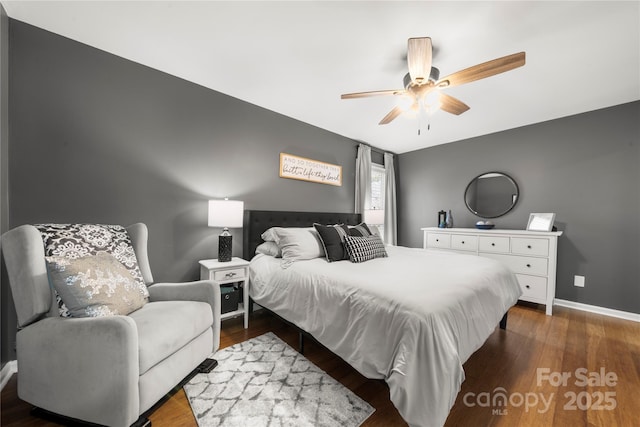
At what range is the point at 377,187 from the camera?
4605 millimetres

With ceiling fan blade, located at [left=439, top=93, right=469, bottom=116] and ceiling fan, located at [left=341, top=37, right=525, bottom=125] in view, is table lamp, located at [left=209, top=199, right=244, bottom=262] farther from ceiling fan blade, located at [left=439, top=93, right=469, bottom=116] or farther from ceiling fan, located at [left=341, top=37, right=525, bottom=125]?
ceiling fan blade, located at [left=439, top=93, right=469, bottom=116]

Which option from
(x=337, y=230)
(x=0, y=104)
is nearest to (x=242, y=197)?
(x=337, y=230)

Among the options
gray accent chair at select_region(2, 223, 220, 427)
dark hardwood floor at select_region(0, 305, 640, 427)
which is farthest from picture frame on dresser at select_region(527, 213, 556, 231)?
gray accent chair at select_region(2, 223, 220, 427)

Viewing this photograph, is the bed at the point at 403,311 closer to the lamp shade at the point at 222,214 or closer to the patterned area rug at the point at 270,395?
the patterned area rug at the point at 270,395

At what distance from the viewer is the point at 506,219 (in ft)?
11.8

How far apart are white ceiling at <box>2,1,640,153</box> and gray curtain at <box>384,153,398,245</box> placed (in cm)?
199

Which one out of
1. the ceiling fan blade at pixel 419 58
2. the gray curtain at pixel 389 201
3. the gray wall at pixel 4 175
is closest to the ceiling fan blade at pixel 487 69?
the ceiling fan blade at pixel 419 58

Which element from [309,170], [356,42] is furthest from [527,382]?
[309,170]

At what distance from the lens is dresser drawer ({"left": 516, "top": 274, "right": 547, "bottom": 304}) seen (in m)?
2.90

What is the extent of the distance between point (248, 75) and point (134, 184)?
56.9 inches

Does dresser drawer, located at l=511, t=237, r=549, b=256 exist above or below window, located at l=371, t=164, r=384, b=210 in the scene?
below

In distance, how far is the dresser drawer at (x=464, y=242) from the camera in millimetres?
3449

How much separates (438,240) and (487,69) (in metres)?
2.77

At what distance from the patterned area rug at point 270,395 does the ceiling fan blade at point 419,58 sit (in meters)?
2.22
